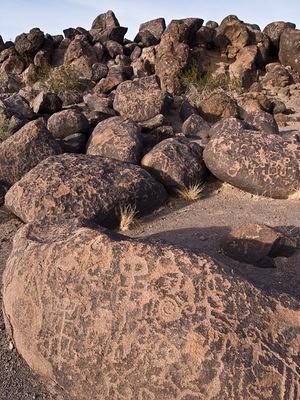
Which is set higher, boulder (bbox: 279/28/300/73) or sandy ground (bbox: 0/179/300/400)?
boulder (bbox: 279/28/300/73)

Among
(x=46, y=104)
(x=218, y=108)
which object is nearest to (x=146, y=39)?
(x=218, y=108)

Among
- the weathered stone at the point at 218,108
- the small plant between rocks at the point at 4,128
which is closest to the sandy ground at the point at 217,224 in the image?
the small plant between rocks at the point at 4,128

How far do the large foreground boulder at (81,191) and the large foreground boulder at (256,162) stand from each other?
3.81 ft

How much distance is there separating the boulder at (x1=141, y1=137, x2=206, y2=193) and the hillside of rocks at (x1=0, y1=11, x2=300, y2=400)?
2 centimetres

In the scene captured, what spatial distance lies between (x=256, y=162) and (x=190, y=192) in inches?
40.6

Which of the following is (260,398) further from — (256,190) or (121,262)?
(256,190)

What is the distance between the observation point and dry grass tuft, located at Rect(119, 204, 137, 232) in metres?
5.70

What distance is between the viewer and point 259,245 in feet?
15.3

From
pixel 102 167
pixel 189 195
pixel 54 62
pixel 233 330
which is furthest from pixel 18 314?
pixel 54 62

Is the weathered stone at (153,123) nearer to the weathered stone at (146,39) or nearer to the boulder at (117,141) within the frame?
the boulder at (117,141)

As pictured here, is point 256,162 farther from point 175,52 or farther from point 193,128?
point 175,52

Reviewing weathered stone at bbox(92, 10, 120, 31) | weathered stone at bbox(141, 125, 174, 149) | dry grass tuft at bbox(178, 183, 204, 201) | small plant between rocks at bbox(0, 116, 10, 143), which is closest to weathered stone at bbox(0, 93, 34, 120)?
small plant between rocks at bbox(0, 116, 10, 143)

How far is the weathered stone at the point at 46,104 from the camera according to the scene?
10.2 m

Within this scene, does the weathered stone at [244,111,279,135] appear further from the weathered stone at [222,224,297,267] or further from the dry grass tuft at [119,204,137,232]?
the weathered stone at [222,224,297,267]
